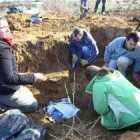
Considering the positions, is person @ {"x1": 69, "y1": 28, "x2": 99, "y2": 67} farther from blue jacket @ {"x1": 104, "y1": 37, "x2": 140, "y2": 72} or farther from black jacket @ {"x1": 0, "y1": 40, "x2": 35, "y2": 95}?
black jacket @ {"x1": 0, "y1": 40, "x2": 35, "y2": 95}

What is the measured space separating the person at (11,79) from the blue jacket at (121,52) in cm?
181

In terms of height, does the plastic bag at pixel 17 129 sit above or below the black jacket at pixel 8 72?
below

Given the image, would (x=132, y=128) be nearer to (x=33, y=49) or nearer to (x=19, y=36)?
(x=33, y=49)

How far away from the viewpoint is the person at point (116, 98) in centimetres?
357

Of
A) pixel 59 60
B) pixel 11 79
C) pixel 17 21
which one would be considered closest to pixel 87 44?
pixel 59 60

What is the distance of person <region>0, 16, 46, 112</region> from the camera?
375 centimetres

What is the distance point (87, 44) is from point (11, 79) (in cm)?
253

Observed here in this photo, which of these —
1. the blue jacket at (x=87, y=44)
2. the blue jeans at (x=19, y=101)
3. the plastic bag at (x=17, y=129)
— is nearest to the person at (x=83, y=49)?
the blue jacket at (x=87, y=44)

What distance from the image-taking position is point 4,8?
1622 cm

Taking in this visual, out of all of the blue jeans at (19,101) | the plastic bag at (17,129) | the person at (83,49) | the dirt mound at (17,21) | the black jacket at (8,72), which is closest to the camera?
the plastic bag at (17,129)

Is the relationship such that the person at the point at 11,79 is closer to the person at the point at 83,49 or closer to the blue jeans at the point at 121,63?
the blue jeans at the point at 121,63

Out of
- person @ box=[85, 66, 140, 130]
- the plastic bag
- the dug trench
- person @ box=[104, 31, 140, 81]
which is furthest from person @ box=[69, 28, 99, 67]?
the plastic bag

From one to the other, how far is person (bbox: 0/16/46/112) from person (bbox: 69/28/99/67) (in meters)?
1.89

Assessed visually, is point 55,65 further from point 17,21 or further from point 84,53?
point 17,21
